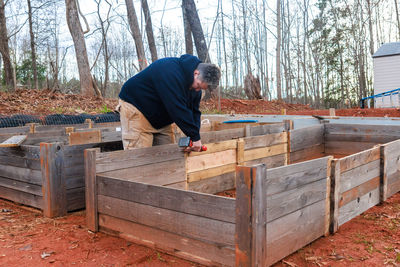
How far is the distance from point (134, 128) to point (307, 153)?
3.83 meters

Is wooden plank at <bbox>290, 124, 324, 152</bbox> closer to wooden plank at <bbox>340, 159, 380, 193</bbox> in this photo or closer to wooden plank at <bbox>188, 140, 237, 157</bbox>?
wooden plank at <bbox>188, 140, 237, 157</bbox>

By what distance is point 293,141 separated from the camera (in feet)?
20.5

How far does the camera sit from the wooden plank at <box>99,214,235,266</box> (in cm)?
266

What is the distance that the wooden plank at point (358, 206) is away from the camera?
3.63m

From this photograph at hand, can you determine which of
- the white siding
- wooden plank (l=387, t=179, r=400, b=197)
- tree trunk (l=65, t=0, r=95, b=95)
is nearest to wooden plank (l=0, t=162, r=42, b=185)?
wooden plank (l=387, t=179, r=400, b=197)

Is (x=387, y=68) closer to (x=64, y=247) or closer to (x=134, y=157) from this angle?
(x=134, y=157)

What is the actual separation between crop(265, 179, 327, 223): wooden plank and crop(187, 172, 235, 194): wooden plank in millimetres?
1817

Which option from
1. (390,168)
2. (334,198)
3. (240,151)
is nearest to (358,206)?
(334,198)

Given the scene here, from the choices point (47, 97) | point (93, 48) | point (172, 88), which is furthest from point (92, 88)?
point (93, 48)

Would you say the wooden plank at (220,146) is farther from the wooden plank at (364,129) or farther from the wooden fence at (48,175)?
the wooden plank at (364,129)

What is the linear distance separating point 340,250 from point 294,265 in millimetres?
596

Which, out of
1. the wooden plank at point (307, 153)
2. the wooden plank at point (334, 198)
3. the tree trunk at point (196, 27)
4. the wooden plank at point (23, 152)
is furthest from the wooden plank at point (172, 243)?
the tree trunk at point (196, 27)

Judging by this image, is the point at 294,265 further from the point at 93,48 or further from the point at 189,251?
the point at 93,48

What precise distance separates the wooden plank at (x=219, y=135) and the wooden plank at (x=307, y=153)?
99 cm
